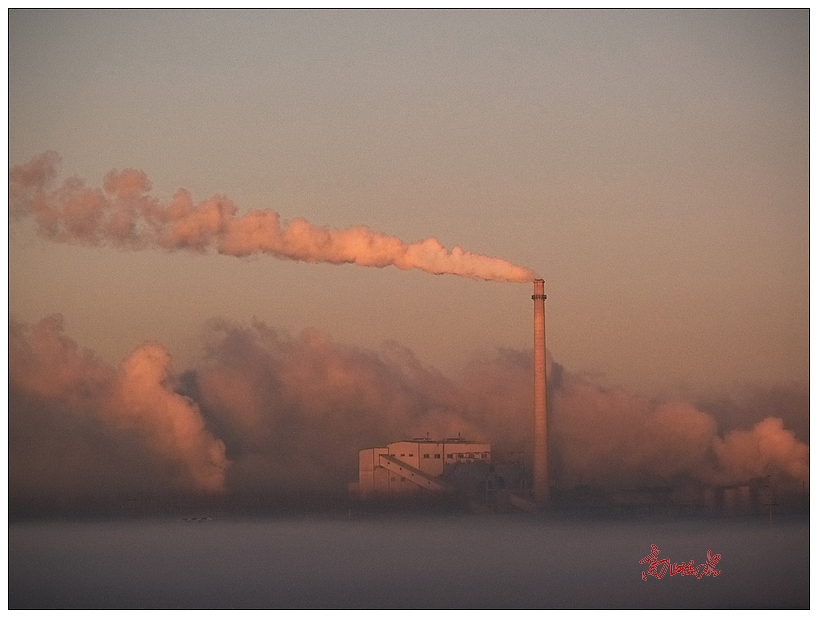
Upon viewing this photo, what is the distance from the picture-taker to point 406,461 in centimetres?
2798

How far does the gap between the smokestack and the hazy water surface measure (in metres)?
1.26

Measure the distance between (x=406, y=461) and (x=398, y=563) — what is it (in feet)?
12.1

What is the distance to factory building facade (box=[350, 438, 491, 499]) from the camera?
27484 mm

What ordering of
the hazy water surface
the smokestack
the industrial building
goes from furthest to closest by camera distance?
the industrial building
the smokestack
the hazy water surface

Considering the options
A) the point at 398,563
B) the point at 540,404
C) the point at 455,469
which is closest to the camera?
the point at 398,563

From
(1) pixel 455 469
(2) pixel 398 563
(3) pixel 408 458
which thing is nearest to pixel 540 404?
(1) pixel 455 469

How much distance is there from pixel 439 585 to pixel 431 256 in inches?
206

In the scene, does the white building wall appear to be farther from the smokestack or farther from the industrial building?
the smokestack

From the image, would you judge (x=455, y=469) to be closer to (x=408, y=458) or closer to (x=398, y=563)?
(x=408, y=458)

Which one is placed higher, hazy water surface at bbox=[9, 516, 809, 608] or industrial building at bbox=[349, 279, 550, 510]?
industrial building at bbox=[349, 279, 550, 510]

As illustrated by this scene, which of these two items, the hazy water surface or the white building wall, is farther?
the white building wall

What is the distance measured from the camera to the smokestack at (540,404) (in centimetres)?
2573

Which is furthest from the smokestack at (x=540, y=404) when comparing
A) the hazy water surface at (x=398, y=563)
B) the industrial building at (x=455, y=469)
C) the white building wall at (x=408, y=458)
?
the hazy water surface at (x=398, y=563)

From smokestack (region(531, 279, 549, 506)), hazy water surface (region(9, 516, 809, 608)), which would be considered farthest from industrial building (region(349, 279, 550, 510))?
hazy water surface (region(9, 516, 809, 608))
